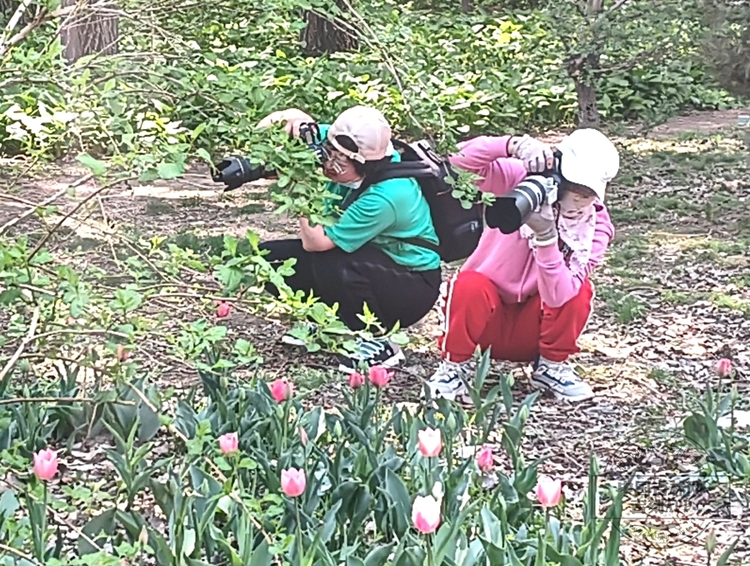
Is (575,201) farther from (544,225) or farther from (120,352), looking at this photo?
(120,352)

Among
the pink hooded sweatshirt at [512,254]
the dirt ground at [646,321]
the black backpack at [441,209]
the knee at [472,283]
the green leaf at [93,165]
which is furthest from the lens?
the black backpack at [441,209]

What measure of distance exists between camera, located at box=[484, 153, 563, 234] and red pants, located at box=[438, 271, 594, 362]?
440 mm

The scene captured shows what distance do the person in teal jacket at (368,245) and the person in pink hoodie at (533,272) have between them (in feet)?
0.85

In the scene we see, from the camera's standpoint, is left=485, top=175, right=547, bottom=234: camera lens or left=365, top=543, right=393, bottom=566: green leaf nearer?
left=365, top=543, right=393, bottom=566: green leaf

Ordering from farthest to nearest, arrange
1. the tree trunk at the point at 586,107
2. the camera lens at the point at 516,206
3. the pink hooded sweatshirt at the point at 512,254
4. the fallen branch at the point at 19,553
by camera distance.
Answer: the tree trunk at the point at 586,107 → the pink hooded sweatshirt at the point at 512,254 → the camera lens at the point at 516,206 → the fallen branch at the point at 19,553

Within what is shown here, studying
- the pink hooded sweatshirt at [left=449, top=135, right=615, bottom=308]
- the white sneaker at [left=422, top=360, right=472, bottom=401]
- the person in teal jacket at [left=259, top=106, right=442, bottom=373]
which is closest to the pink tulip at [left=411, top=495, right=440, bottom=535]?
the pink hooded sweatshirt at [left=449, top=135, right=615, bottom=308]

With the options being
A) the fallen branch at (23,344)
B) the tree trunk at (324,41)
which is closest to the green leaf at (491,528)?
the fallen branch at (23,344)

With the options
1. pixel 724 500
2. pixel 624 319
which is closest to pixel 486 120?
pixel 624 319

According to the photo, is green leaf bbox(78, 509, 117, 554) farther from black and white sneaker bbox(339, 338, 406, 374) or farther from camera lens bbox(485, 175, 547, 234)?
black and white sneaker bbox(339, 338, 406, 374)

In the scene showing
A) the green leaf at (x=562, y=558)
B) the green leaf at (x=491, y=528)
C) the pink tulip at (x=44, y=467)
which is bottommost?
the green leaf at (x=491, y=528)

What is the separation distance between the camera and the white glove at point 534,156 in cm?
400

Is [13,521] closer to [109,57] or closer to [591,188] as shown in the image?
[109,57]

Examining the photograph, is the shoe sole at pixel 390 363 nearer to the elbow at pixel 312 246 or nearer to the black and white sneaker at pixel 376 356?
the black and white sneaker at pixel 376 356

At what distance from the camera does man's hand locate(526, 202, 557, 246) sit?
3875mm
